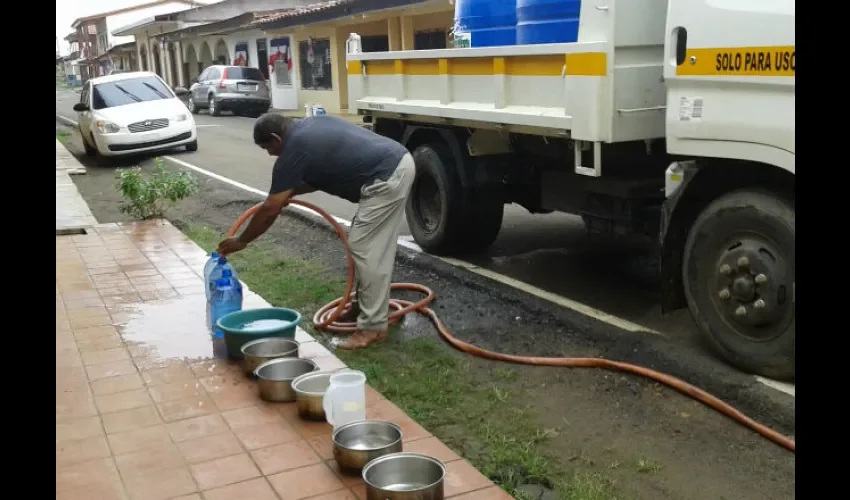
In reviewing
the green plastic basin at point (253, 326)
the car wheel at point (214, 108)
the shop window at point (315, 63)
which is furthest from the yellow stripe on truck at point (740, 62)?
the car wheel at point (214, 108)

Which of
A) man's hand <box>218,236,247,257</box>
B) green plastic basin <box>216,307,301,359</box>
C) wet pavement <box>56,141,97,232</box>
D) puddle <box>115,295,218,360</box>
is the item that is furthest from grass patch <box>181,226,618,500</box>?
wet pavement <box>56,141,97,232</box>

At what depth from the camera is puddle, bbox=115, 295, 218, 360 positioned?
502cm

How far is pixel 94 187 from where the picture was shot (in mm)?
12828

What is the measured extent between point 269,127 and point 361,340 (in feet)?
4.65

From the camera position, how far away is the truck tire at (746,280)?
423 centimetres

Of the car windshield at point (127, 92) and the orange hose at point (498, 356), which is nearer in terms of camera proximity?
the orange hose at point (498, 356)

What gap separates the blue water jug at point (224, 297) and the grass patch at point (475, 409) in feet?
2.17

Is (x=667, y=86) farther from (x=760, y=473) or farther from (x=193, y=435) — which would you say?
(x=193, y=435)

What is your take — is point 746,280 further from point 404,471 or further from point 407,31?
point 407,31

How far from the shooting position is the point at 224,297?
17.0 feet

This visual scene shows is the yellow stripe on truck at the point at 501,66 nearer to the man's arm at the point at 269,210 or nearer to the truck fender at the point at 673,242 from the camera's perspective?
the truck fender at the point at 673,242

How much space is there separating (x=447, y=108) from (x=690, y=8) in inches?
92.8

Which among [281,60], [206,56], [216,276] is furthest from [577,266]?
[206,56]

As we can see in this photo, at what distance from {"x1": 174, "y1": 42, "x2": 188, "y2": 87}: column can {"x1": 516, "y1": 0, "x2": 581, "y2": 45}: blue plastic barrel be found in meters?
41.7
